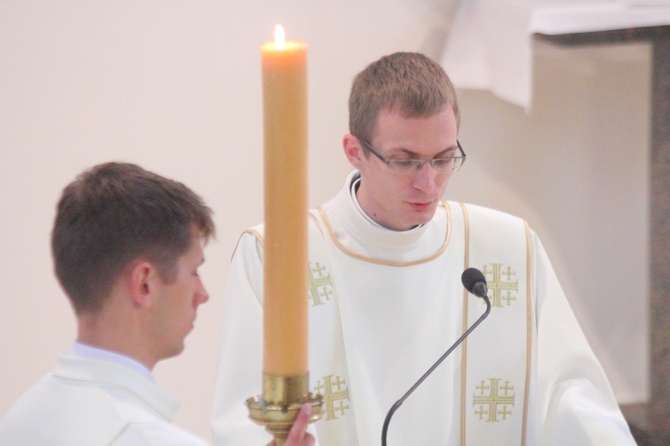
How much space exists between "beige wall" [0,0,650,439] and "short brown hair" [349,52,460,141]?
2193 millimetres

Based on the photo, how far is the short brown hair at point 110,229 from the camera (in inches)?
72.2

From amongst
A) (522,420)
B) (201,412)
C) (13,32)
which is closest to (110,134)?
(13,32)

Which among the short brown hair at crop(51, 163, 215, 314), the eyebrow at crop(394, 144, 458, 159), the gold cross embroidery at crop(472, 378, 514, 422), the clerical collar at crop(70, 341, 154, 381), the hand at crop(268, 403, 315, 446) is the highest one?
the eyebrow at crop(394, 144, 458, 159)

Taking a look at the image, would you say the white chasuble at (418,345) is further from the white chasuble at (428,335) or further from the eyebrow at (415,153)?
the eyebrow at (415,153)

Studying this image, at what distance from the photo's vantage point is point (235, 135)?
5262 millimetres

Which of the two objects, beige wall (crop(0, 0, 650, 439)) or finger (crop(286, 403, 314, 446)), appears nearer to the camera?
finger (crop(286, 403, 314, 446))

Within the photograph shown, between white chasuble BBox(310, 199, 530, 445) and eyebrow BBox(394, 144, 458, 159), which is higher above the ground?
eyebrow BBox(394, 144, 458, 159)

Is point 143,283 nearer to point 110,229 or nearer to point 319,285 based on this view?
point 110,229

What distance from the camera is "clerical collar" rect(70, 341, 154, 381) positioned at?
5.85 ft

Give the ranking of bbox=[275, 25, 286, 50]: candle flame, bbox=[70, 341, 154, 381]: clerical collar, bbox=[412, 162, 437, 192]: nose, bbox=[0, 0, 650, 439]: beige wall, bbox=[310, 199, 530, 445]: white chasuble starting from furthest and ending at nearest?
bbox=[0, 0, 650, 439]: beige wall < bbox=[310, 199, 530, 445]: white chasuble < bbox=[412, 162, 437, 192]: nose < bbox=[70, 341, 154, 381]: clerical collar < bbox=[275, 25, 286, 50]: candle flame

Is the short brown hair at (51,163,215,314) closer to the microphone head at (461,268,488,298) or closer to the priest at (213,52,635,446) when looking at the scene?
the microphone head at (461,268,488,298)

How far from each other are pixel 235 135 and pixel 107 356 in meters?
3.55

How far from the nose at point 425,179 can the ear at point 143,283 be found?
1.22 m

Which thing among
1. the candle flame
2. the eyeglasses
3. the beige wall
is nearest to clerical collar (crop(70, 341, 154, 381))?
the candle flame
